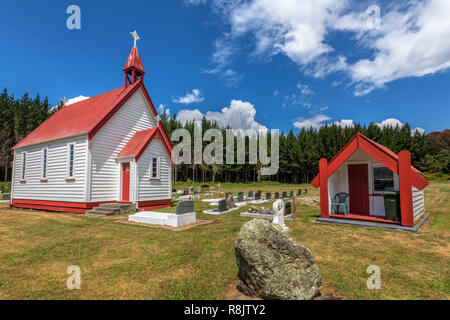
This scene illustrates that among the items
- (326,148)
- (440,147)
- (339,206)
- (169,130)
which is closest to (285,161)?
(326,148)

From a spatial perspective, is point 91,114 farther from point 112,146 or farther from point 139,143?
point 139,143

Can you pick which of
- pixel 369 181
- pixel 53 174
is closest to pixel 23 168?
pixel 53 174

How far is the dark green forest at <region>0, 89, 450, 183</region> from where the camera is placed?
181 ft

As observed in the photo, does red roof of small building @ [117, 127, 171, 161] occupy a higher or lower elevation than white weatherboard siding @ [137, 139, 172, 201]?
higher

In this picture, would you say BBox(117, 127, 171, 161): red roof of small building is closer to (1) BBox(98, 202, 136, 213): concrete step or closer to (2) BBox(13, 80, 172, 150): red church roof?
(2) BBox(13, 80, 172, 150): red church roof

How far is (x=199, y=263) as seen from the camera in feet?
18.7

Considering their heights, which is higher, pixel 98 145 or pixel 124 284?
pixel 98 145

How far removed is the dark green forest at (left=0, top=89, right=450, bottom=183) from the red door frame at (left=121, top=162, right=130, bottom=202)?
3989cm

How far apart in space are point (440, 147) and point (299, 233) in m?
83.1

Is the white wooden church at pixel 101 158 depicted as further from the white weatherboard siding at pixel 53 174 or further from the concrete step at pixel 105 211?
the concrete step at pixel 105 211

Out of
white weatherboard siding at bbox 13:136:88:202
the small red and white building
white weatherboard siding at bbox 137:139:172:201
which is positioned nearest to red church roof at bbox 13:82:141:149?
white weatherboard siding at bbox 13:136:88:202

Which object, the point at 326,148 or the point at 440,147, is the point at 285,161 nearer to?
the point at 326,148

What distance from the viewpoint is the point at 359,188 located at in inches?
476

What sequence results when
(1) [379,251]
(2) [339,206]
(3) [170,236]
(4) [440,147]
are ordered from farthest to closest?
(4) [440,147]
(2) [339,206]
(3) [170,236]
(1) [379,251]
